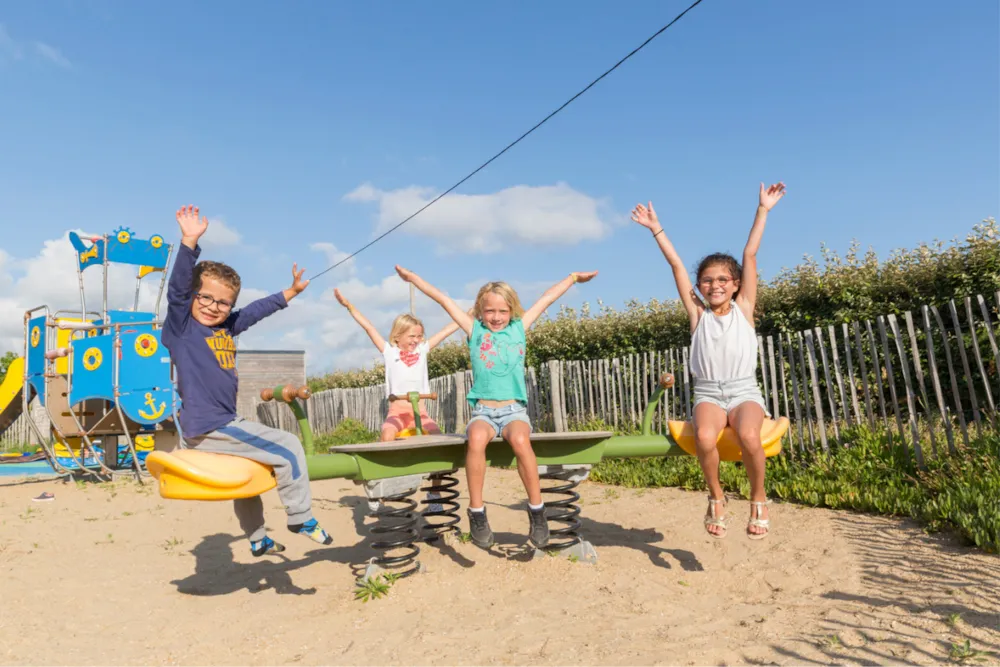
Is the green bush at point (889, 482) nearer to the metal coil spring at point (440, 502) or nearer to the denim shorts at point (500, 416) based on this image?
the denim shorts at point (500, 416)

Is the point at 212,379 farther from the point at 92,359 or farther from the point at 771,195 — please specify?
the point at 92,359

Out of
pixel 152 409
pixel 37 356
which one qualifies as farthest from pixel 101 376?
pixel 37 356

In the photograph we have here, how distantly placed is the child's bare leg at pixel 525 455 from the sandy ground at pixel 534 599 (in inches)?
23.2

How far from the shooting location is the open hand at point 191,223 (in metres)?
3.52

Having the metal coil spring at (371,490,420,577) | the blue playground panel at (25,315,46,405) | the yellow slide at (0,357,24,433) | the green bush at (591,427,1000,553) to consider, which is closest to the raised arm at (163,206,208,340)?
the metal coil spring at (371,490,420,577)

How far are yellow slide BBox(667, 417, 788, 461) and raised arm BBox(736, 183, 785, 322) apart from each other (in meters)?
0.65

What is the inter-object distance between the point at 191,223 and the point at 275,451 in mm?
1219

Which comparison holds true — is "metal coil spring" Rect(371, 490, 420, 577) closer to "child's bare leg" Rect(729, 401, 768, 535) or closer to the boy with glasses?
the boy with glasses

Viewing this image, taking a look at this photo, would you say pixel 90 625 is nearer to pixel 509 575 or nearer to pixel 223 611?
pixel 223 611

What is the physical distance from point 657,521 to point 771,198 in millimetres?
2908

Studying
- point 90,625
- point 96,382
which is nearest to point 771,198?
point 90,625

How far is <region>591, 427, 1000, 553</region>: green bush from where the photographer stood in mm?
4605

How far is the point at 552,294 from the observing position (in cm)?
434

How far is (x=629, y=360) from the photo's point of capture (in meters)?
8.92
